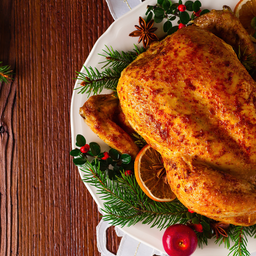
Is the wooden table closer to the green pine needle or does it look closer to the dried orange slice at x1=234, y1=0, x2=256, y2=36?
the green pine needle

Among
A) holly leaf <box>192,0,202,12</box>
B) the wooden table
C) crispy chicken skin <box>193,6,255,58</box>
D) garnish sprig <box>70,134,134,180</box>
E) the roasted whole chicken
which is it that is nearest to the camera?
the roasted whole chicken

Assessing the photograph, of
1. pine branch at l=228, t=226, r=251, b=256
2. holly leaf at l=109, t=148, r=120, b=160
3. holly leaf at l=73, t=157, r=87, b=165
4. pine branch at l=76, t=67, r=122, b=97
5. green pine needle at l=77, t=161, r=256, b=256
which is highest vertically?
pine branch at l=76, t=67, r=122, b=97

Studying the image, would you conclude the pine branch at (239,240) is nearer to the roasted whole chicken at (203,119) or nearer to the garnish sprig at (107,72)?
the roasted whole chicken at (203,119)

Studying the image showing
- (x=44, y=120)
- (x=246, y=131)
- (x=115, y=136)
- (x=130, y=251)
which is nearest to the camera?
(x=246, y=131)

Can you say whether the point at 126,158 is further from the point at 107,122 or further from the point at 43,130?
the point at 43,130

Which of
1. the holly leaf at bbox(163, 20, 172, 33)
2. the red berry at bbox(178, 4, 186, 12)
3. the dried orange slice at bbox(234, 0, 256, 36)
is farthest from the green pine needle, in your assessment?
the dried orange slice at bbox(234, 0, 256, 36)

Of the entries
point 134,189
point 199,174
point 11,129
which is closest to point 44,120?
point 11,129

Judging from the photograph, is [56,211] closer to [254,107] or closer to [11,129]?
[11,129]

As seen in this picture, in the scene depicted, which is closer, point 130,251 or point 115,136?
point 115,136
